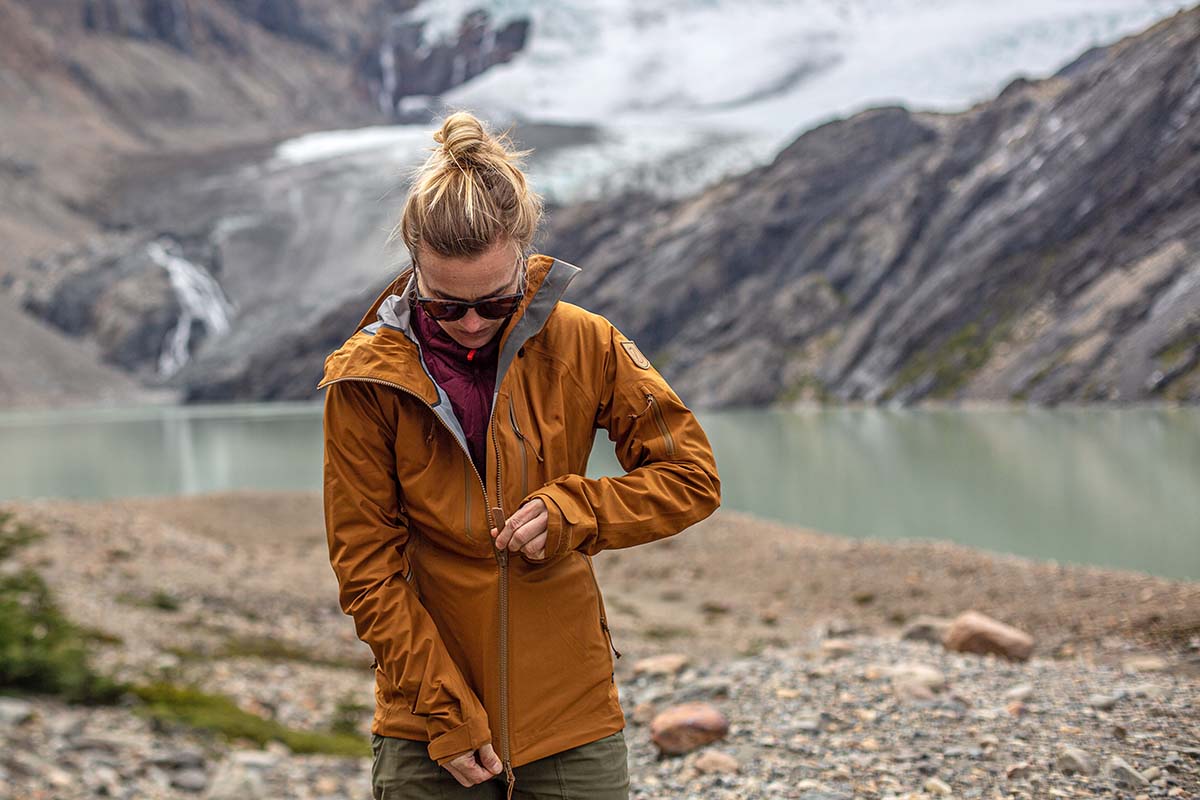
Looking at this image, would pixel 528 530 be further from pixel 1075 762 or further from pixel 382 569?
pixel 1075 762

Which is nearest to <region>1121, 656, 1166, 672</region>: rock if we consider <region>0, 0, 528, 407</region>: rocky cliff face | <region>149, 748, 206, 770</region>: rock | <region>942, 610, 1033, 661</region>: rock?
<region>942, 610, 1033, 661</region>: rock

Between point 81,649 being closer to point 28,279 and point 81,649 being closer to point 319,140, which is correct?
point 28,279

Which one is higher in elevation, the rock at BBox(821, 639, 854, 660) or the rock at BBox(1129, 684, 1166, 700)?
the rock at BBox(821, 639, 854, 660)

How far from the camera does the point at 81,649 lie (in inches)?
304

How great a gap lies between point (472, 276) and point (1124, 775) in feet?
8.87

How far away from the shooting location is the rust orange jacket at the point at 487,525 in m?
2.44

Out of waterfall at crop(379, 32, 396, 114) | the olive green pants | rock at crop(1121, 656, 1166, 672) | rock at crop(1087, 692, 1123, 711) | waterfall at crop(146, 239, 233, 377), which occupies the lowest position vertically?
rock at crop(1121, 656, 1166, 672)

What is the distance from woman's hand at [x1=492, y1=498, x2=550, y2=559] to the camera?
236 cm

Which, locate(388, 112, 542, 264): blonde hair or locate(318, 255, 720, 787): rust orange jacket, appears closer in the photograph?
locate(388, 112, 542, 264): blonde hair

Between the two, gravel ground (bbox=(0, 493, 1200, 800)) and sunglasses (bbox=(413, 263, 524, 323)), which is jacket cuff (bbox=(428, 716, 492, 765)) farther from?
gravel ground (bbox=(0, 493, 1200, 800))


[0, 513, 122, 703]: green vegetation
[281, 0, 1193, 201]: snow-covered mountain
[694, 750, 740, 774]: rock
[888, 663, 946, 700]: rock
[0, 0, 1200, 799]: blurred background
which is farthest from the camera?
[281, 0, 1193, 201]: snow-covered mountain

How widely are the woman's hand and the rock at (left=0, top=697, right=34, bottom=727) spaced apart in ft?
→ 17.7

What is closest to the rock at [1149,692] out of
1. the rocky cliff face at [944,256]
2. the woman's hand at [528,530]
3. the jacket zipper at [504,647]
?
the jacket zipper at [504,647]

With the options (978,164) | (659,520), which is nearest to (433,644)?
(659,520)
